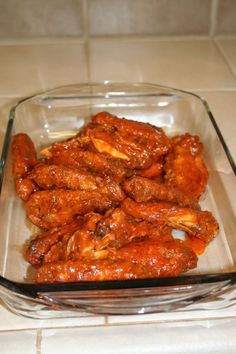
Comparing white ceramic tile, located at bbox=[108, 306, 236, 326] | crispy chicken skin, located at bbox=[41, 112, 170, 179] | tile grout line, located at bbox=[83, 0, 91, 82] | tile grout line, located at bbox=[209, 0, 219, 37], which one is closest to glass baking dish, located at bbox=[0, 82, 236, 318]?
white ceramic tile, located at bbox=[108, 306, 236, 326]

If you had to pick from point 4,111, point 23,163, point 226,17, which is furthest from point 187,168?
point 226,17

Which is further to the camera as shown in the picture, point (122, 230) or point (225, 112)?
point (225, 112)

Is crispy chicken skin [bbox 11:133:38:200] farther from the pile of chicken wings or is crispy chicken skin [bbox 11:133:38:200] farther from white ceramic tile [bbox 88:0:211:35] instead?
white ceramic tile [bbox 88:0:211:35]

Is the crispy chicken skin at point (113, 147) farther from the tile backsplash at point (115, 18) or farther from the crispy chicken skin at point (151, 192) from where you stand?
the tile backsplash at point (115, 18)

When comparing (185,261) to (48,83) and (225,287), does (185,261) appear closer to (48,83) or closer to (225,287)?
(225,287)

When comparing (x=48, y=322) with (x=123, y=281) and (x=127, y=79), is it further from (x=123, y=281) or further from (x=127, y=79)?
(x=127, y=79)

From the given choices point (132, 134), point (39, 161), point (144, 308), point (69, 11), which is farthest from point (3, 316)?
point (69, 11)

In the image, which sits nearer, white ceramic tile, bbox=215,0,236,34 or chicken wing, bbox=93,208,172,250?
chicken wing, bbox=93,208,172,250
